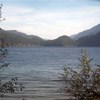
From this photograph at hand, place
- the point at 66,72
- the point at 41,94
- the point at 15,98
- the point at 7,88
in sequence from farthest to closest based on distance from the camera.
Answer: the point at 41,94 → the point at 15,98 → the point at 66,72 → the point at 7,88

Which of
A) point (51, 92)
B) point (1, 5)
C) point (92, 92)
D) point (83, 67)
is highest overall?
point (1, 5)

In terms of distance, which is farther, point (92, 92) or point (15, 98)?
point (15, 98)

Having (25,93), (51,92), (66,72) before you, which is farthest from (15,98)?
(66,72)

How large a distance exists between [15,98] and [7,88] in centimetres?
2317

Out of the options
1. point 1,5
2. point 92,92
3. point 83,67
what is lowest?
point 92,92

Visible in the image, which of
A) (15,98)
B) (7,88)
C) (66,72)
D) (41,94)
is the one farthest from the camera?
(41,94)

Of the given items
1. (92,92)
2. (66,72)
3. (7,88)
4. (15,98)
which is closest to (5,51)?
(7,88)

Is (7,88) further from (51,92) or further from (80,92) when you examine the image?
(51,92)

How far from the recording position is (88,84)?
13109 millimetres

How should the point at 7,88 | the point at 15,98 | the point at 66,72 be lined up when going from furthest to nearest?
the point at 15,98 < the point at 66,72 < the point at 7,88

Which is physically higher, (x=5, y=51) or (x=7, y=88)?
(x=5, y=51)

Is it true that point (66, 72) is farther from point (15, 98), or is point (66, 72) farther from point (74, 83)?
point (15, 98)

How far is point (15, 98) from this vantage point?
35531mm

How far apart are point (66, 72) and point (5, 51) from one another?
2550 millimetres
